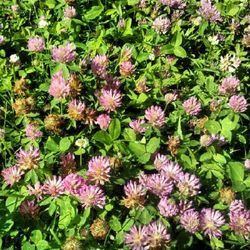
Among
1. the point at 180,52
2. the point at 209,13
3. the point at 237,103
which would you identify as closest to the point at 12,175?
the point at 237,103

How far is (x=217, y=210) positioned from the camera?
6.75 ft

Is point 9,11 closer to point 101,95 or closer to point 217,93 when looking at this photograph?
point 101,95

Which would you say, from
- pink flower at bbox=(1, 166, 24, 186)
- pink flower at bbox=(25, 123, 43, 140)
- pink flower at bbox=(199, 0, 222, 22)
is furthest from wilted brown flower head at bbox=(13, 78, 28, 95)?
pink flower at bbox=(199, 0, 222, 22)

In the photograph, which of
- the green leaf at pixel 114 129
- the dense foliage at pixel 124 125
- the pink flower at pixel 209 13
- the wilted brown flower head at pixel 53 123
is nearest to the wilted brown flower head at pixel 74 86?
the dense foliage at pixel 124 125

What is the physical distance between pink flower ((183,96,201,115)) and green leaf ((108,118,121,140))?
1.20ft

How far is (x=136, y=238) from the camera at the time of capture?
191 centimetres

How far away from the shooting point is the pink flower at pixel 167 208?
1969 millimetres

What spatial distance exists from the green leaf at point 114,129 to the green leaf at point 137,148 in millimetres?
76

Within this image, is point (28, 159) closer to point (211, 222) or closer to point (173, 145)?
point (173, 145)

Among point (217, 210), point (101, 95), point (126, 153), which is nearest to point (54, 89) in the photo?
point (101, 95)

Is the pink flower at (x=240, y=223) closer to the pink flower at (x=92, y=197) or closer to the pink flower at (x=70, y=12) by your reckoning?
the pink flower at (x=92, y=197)

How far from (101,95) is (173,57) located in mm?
559

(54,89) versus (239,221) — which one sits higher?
(54,89)

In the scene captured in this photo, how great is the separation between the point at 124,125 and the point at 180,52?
591 millimetres
